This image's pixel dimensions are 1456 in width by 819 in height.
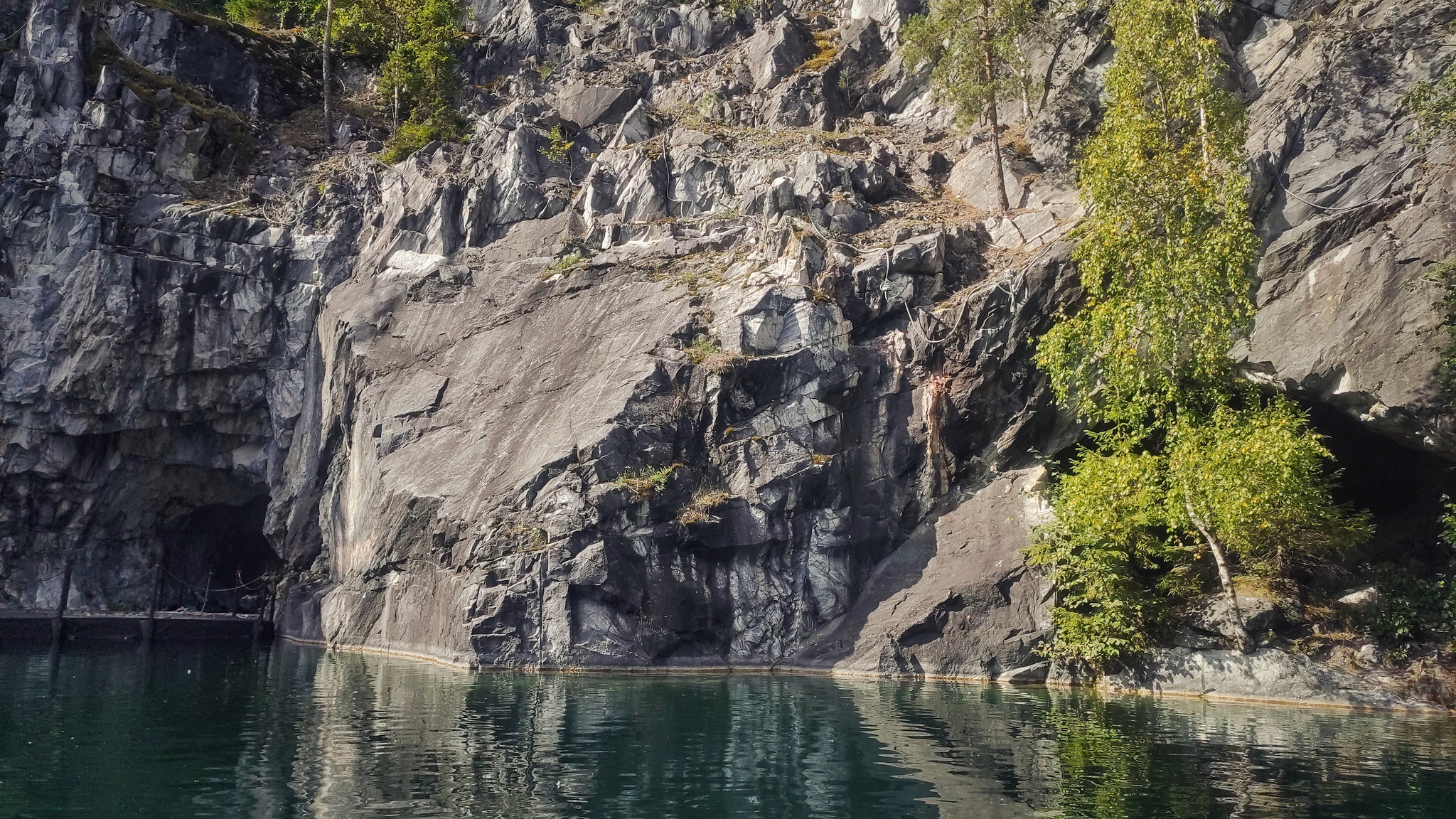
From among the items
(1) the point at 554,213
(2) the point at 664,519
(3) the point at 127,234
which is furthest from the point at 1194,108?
(3) the point at 127,234

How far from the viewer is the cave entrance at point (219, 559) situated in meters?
54.2

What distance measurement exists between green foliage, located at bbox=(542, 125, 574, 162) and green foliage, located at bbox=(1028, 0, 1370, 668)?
2838 centimetres

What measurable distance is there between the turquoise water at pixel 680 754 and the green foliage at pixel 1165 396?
189 inches

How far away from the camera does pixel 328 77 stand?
6094 centimetres

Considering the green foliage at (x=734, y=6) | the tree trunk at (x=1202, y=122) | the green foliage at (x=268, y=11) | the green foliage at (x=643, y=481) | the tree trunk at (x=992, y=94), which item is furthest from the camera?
the green foliage at (x=268, y=11)

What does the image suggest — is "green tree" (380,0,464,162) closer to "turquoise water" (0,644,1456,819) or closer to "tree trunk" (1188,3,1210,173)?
"turquoise water" (0,644,1456,819)

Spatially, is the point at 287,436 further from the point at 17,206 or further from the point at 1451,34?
the point at 1451,34

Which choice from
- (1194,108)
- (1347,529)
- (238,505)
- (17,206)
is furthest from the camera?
(238,505)

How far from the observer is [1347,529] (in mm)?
27922

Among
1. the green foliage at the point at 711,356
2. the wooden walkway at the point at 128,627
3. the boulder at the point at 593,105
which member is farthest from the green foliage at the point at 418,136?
the wooden walkway at the point at 128,627

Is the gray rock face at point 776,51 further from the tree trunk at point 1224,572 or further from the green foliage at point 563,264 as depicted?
the tree trunk at point 1224,572

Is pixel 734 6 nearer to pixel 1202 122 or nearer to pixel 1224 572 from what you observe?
pixel 1202 122

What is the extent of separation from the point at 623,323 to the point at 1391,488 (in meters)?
28.9

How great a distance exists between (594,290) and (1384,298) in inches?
1164
